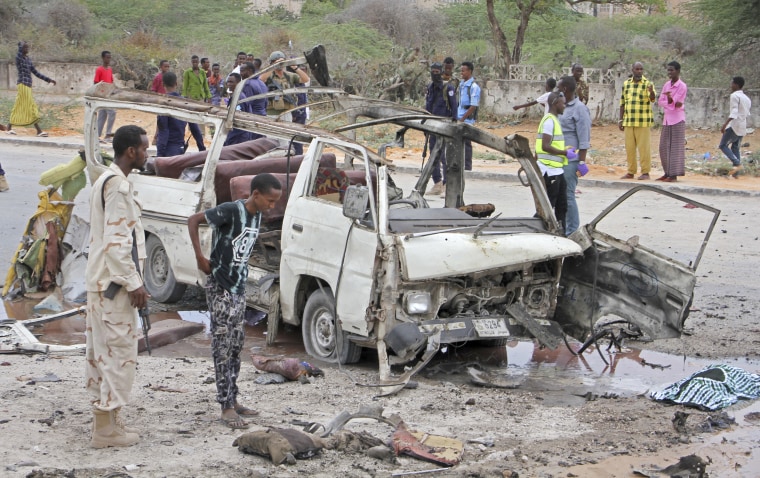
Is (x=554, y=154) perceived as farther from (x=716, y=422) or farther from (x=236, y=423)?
(x=236, y=423)

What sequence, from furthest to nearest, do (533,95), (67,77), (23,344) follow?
(67,77) → (533,95) → (23,344)

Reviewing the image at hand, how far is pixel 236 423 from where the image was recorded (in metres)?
5.76

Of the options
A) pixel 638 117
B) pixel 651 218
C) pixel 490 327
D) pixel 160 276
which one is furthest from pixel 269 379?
pixel 638 117

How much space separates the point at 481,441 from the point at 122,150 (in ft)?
8.60

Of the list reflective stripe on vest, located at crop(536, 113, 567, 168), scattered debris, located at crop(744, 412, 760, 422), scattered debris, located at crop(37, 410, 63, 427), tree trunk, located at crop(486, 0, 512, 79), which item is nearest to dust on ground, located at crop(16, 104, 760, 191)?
tree trunk, located at crop(486, 0, 512, 79)

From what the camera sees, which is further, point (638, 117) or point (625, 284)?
point (638, 117)

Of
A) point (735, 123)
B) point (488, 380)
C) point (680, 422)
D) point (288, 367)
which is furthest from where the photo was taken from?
point (735, 123)

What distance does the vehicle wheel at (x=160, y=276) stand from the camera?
945 cm

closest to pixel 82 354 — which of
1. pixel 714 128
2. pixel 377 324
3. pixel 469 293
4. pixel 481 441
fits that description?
pixel 377 324

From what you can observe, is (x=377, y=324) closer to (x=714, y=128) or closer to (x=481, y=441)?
(x=481, y=441)

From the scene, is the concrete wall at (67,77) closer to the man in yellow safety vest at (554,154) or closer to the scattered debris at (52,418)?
the man in yellow safety vest at (554,154)

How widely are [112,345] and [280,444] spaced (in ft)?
3.50

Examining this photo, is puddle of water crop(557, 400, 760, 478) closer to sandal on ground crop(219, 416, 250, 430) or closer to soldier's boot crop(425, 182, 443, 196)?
sandal on ground crop(219, 416, 250, 430)

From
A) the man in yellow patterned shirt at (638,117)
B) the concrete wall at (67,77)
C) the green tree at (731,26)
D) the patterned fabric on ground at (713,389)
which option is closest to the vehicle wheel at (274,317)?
the patterned fabric on ground at (713,389)
